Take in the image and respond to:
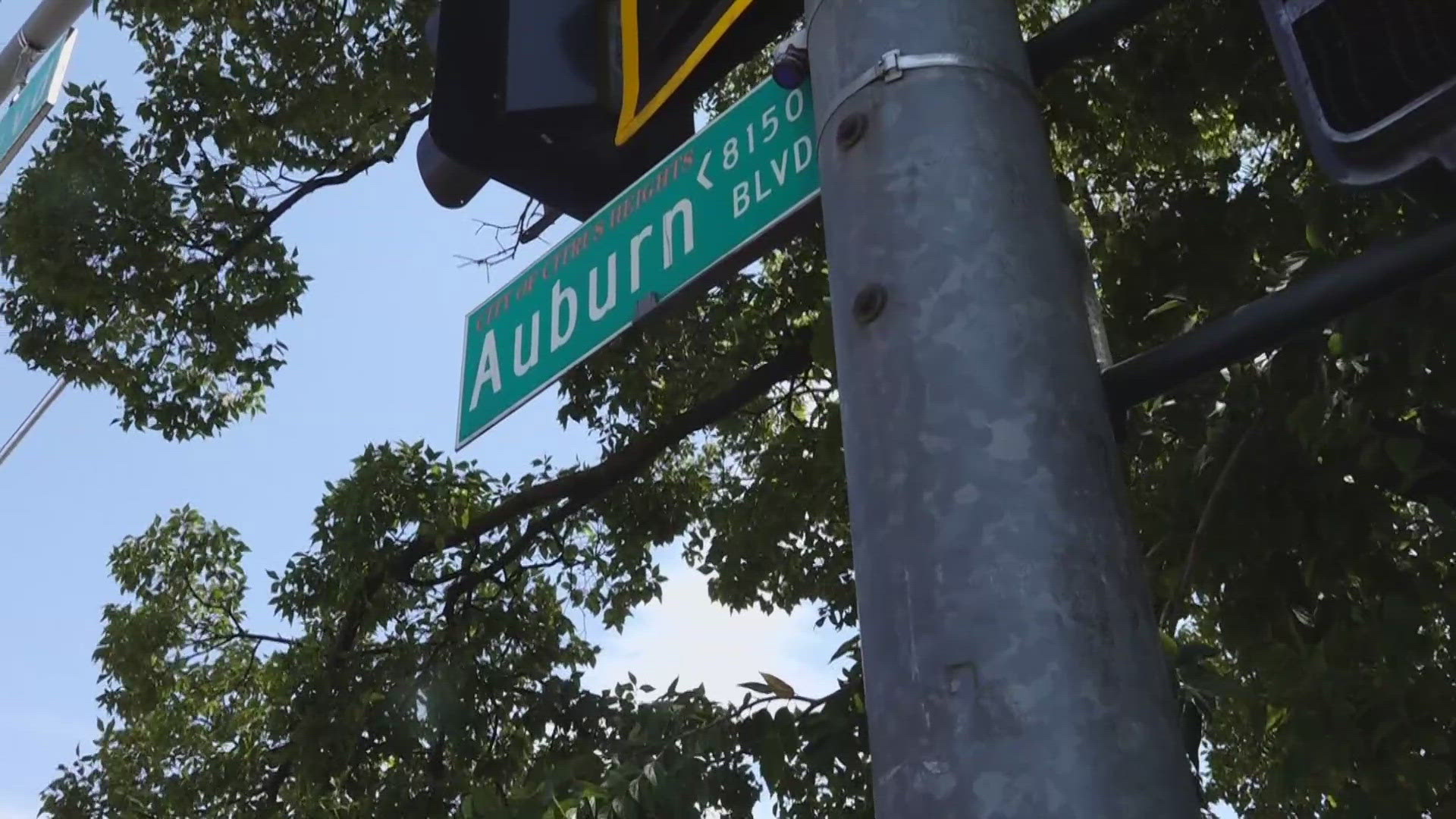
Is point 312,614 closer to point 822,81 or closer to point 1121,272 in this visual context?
point 1121,272

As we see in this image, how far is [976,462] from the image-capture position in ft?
4.86

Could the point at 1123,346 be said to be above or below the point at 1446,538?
above

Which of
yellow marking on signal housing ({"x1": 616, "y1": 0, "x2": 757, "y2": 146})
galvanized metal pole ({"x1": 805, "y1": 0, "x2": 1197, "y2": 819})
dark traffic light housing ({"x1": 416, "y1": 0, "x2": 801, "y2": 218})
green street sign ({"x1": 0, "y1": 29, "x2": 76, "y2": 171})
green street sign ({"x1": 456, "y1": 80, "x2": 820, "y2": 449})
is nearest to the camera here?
galvanized metal pole ({"x1": 805, "y1": 0, "x2": 1197, "y2": 819})

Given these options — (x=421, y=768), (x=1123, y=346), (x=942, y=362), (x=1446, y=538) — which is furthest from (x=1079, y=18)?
(x=421, y=768)

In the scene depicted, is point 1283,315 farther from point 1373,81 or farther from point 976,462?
point 976,462

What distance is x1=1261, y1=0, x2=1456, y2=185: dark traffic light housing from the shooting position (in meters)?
1.42

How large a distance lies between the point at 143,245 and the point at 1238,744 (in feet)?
23.6

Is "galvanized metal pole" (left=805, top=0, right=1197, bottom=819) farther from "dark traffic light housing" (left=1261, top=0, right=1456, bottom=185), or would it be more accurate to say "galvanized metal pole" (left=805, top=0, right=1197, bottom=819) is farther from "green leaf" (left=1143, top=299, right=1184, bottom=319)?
"green leaf" (left=1143, top=299, right=1184, bottom=319)

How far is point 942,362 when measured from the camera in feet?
5.10

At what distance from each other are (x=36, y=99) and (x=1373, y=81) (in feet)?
21.3

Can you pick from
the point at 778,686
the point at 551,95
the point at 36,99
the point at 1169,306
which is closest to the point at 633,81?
the point at 551,95

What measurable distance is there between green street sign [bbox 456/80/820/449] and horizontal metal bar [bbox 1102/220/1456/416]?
697 mm

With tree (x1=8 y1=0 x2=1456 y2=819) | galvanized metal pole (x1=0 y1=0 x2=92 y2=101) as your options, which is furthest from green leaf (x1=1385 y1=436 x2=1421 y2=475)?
galvanized metal pole (x1=0 y1=0 x2=92 y2=101)

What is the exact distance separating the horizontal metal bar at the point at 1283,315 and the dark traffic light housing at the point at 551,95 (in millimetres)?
1360
